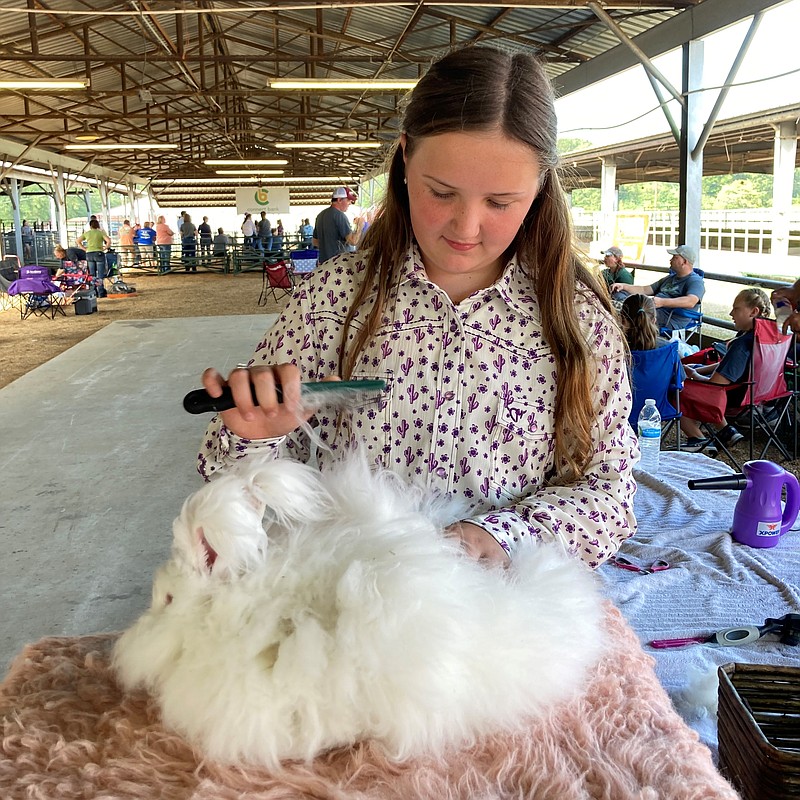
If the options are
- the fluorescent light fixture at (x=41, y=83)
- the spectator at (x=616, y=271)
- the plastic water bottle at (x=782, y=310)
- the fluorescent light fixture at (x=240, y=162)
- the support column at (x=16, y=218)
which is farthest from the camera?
the fluorescent light fixture at (x=240, y=162)

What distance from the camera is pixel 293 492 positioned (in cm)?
81

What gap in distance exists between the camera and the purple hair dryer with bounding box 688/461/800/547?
225 cm

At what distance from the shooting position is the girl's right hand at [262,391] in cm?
89

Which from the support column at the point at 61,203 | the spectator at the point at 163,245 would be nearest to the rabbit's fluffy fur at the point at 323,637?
the spectator at the point at 163,245

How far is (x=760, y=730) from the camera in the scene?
99cm

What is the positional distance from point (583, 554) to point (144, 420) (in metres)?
4.02

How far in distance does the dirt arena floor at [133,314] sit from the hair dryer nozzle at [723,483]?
1986 mm

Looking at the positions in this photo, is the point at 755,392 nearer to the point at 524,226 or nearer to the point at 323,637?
the point at 524,226

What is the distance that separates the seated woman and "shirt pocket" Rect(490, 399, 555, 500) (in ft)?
11.0

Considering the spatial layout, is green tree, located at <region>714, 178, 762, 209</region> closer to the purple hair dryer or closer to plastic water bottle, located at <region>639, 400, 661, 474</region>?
plastic water bottle, located at <region>639, 400, 661, 474</region>

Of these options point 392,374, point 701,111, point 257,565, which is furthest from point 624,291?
point 257,565

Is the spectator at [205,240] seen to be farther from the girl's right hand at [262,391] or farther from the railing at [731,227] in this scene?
the girl's right hand at [262,391]

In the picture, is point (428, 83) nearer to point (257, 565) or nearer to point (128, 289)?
point (257, 565)

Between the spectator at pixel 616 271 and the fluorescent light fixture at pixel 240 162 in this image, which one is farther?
the fluorescent light fixture at pixel 240 162
